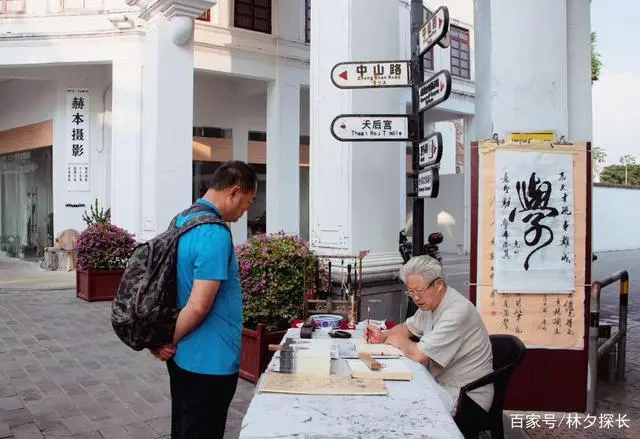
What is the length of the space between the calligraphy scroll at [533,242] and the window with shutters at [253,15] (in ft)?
32.6

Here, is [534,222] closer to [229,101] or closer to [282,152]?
[282,152]

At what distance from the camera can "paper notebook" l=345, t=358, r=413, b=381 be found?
8.18ft

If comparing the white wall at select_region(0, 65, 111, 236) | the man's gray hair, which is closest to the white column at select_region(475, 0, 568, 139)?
the man's gray hair

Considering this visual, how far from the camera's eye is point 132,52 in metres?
12.6

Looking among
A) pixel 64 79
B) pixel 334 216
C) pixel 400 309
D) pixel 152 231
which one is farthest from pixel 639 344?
pixel 64 79

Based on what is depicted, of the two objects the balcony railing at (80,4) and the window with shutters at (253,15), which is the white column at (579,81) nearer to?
the window with shutters at (253,15)

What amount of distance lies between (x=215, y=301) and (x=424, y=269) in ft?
3.70

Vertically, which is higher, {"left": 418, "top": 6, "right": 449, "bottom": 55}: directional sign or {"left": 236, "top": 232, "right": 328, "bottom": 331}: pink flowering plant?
{"left": 418, "top": 6, "right": 449, "bottom": 55}: directional sign

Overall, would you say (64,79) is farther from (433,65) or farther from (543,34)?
(543,34)

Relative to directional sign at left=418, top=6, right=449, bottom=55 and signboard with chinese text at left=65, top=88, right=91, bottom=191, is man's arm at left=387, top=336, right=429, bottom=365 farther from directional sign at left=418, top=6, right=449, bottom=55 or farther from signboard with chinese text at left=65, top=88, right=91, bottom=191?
signboard with chinese text at left=65, top=88, right=91, bottom=191

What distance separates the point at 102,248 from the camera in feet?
30.5

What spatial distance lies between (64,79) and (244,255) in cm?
1086

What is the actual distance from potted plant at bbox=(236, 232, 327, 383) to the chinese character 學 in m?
1.88

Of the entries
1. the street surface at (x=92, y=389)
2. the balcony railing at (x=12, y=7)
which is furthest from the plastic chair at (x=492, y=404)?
the balcony railing at (x=12, y=7)
